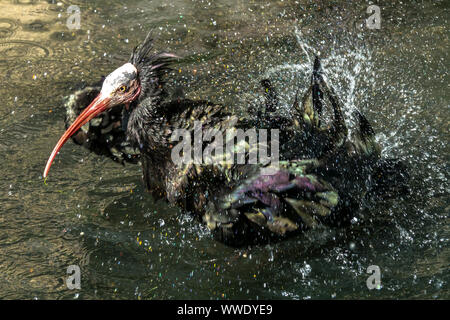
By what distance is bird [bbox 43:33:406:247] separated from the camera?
4289 mm

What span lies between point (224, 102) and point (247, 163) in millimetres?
1981

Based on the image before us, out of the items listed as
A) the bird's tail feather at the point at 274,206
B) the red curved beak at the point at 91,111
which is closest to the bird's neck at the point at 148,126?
the red curved beak at the point at 91,111

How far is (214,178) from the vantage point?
4.38 meters

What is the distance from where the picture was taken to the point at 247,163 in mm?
4324

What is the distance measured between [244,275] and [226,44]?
386cm

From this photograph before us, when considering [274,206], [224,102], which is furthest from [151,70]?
[224,102]

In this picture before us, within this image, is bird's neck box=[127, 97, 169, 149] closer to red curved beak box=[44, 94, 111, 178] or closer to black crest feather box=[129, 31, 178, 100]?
black crest feather box=[129, 31, 178, 100]

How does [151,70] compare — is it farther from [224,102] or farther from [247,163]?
[224,102]

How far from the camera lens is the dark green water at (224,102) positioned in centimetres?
427

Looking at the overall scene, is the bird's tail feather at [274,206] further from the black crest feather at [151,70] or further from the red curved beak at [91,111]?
the red curved beak at [91,111]

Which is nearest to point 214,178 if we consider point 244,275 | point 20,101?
point 244,275

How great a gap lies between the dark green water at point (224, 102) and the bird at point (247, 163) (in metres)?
0.30
